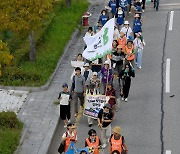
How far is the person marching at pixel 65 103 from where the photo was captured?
1689cm

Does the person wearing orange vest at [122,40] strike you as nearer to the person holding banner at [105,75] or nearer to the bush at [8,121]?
the person holding banner at [105,75]

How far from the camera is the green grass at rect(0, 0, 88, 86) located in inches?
800

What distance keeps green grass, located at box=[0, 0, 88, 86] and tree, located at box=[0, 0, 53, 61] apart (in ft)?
4.86

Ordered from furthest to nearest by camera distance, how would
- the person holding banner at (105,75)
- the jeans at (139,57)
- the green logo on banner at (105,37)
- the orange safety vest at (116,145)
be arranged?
the jeans at (139,57), the person holding banner at (105,75), the green logo on banner at (105,37), the orange safety vest at (116,145)

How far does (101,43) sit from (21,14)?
412cm

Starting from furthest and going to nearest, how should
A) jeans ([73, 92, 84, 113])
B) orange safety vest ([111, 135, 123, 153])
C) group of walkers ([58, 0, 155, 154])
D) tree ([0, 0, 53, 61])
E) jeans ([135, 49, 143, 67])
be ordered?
jeans ([135, 49, 143, 67]) < tree ([0, 0, 53, 61]) < jeans ([73, 92, 84, 113]) < group of walkers ([58, 0, 155, 154]) < orange safety vest ([111, 135, 123, 153])

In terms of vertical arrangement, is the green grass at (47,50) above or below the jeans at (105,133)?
below

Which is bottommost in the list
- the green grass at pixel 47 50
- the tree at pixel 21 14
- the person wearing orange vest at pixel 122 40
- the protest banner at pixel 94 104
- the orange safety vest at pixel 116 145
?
the green grass at pixel 47 50

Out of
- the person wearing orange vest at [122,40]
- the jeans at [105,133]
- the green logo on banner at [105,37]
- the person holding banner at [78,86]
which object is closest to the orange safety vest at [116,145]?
the jeans at [105,133]

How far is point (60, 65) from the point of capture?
2269cm

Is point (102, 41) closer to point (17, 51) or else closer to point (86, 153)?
point (86, 153)

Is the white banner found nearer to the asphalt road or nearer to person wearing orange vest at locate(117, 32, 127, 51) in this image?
the asphalt road

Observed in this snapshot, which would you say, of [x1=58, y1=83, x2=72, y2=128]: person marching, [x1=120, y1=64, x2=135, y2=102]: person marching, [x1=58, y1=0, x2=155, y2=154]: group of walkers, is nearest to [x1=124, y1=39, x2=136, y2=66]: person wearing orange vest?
[x1=58, y1=0, x2=155, y2=154]: group of walkers

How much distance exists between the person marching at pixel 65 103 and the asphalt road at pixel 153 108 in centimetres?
42
